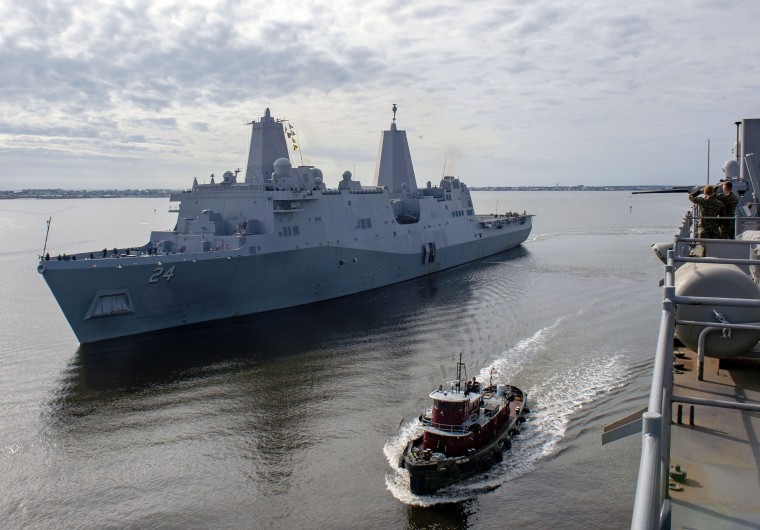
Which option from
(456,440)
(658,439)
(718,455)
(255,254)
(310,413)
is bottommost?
(310,413)

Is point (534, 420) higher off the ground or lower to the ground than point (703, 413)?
lower

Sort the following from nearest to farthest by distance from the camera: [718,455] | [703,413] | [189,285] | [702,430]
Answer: [718,455] < [702,430] < [703,413] < [189,285]

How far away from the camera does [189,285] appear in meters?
23.0

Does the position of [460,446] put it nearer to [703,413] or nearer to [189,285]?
[703,413]

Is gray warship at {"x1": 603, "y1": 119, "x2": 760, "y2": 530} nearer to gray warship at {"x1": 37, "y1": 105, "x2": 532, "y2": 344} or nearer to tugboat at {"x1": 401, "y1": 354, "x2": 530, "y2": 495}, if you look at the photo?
tugboat at {"x1": 401, "y1": 354, "x2": 530, "y2": 495}

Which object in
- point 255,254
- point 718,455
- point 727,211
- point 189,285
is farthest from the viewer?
point 255,254

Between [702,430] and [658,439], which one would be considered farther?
[702,430]

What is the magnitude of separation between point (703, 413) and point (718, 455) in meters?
0.79

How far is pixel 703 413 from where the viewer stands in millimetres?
4918

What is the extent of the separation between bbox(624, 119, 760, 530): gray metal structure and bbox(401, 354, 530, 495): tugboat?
6.74 m

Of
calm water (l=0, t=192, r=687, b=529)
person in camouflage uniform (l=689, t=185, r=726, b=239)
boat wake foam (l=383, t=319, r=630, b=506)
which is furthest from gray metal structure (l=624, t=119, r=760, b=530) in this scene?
boat wake foam (l=383, t=319, r=630, b=506)

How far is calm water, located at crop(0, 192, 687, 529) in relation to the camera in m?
11.7

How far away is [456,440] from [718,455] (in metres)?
9.05

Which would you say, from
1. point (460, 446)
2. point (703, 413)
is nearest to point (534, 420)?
point (460, 446)
